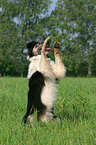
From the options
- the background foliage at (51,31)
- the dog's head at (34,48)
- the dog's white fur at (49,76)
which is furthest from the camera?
the background foliage at (51,31)

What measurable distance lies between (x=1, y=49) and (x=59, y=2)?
13.3 metres

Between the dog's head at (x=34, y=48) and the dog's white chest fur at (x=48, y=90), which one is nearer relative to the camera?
the dog's white chest fur at (x=48, y=90)

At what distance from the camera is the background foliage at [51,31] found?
31.2 meters

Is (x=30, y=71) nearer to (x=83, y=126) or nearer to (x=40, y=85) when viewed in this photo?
(x=40, y=85)

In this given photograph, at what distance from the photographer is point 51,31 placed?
31797mm

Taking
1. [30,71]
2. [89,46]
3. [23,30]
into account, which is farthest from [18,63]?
[30,71]

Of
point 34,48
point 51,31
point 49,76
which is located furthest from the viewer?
point 51,31

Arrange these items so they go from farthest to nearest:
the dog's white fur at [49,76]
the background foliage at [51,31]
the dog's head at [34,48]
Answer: the background foliage at [51,31], the dog's head at [34,48], the dog's white fur at [49,76]

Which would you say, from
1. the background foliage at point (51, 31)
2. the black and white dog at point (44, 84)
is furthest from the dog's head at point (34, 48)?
the background foliage at point (51, 31)

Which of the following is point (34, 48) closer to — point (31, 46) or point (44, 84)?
point (31, 46)

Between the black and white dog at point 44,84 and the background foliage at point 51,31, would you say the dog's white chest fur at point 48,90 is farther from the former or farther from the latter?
the background foliage at point 51,31

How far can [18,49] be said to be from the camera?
31766 mm

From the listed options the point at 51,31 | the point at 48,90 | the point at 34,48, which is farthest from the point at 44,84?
the point at 51,31

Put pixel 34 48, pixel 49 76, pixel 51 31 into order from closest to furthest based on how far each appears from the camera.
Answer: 1. pixel 49 76
2. pixel 34 48
3. pixel 51 31
